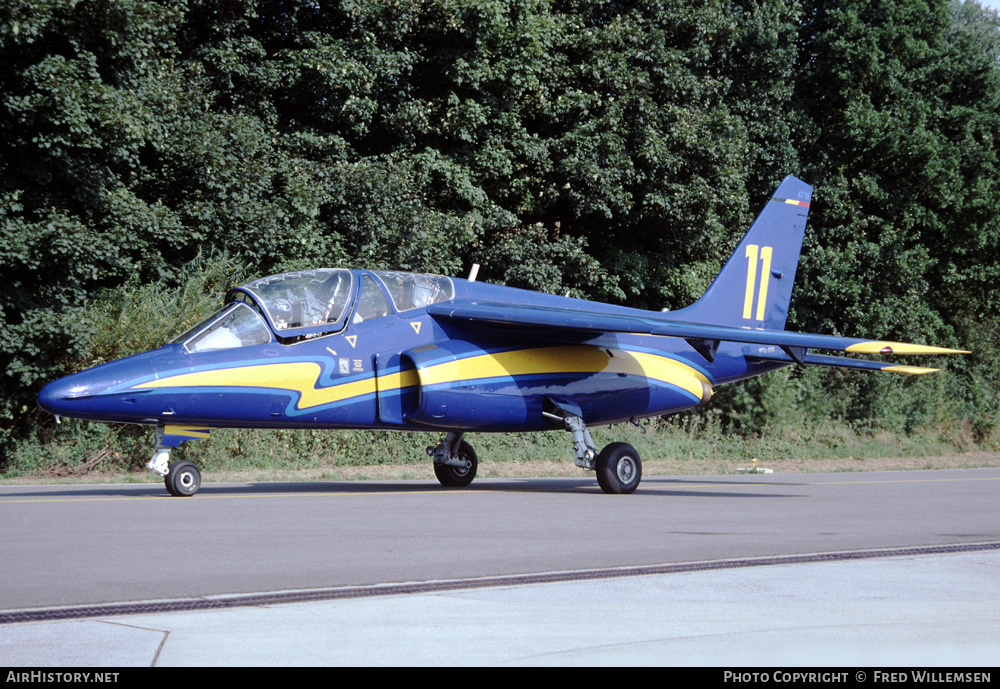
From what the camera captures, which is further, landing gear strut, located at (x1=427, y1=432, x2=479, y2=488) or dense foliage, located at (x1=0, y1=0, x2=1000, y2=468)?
dense foliage, located at (x1=0, y1=0, x2=1000, y2=468)

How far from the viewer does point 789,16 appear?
3744 cm

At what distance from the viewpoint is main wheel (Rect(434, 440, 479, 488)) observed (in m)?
16.1

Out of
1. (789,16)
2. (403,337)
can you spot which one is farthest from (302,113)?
(789,16)

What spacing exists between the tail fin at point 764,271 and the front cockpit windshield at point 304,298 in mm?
6904

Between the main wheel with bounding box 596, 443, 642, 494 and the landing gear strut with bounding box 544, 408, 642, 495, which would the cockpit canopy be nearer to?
the landing gear strut with bounding box 544, 408, 642, 495

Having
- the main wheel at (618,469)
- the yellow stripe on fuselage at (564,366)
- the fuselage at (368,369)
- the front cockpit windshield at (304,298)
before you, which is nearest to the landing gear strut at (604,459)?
the main wheel at (618,469)

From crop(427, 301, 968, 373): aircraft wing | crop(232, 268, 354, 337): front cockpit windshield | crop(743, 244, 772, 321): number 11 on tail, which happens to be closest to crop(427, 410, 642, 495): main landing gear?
crop(427, 301, 968, 373): aircraft wing

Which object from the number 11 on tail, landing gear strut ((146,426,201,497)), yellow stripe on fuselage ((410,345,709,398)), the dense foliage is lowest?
landing gear strut ((146,426,201,497))

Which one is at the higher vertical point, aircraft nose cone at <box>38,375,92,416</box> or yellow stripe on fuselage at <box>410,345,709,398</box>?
yellow stripe on fuselage at <box>410,345,709,398</box>

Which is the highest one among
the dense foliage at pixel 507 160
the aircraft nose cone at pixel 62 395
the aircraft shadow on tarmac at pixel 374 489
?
the dense foliage at pixel 507 160

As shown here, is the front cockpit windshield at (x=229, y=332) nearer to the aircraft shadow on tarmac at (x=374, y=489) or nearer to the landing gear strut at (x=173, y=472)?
the landing gear strut at (x=173, y=472)

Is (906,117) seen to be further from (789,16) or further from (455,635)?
(455,635)

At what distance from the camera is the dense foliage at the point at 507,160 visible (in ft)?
64.4

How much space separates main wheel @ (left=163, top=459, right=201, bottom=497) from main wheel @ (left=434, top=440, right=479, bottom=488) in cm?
404
